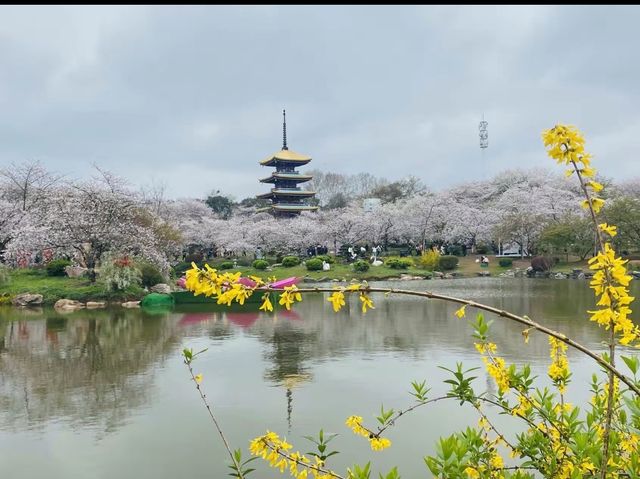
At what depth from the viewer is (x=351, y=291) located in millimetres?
1604

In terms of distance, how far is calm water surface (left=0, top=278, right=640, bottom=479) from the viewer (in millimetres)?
4711

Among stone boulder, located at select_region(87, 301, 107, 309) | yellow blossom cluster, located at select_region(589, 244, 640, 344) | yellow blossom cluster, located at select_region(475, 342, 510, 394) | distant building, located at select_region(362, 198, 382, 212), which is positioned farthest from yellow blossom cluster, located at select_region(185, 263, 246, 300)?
distant building, located at select_region(362, 198, 382, 212)

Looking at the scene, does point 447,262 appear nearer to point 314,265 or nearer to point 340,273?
point 340,273

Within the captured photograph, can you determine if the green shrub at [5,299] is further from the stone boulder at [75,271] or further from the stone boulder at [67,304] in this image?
the stone boulder at [75,271]

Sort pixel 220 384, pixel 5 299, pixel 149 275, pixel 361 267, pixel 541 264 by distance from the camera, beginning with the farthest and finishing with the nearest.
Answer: pixel 541 264, pixel 361 267, pixel 149 275, pixel 5 299, pixel 220 384

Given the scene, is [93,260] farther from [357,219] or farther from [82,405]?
[357,219]

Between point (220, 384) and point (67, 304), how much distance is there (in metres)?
12.7

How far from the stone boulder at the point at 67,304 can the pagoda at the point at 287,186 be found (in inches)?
983

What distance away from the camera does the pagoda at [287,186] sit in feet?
138

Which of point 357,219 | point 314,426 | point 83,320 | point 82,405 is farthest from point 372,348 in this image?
point 357,219

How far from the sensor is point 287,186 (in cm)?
4394

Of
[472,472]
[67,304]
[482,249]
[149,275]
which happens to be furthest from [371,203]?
[472,472]

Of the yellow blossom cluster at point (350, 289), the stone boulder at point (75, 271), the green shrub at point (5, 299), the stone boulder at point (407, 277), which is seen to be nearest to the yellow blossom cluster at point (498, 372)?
the yellow blossom cluster at point (350, 289)

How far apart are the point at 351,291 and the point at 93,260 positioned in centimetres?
2009
